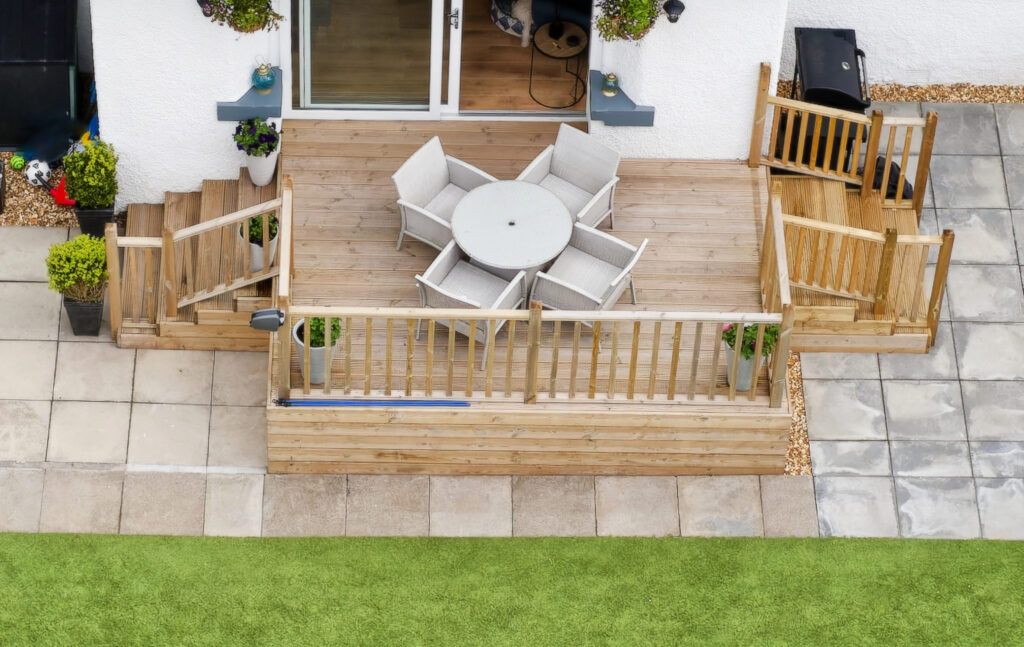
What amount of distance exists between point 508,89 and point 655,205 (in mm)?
1822

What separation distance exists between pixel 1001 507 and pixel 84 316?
7.86 m

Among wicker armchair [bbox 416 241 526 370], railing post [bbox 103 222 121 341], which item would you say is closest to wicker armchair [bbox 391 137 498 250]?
wicker armchair [bbox 416 241 526 370]

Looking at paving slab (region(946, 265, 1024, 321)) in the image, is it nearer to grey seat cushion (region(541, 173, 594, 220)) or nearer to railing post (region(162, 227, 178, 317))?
grey seat cushion (region(541, 173, 594, 220))

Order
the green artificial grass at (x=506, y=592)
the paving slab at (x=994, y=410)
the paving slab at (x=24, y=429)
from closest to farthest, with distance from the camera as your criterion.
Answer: the green artificial grass at (x=506, y=592) < the paving slab at (x=24, y=429) < the paving slab at (x=994, y=410)

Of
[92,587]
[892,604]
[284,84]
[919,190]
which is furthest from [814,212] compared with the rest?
[92,587]

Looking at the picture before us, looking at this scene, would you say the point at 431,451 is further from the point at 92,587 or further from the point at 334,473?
the point at 92,587

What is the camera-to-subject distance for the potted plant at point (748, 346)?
46.2 feet

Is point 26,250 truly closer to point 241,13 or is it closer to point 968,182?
point 241,13

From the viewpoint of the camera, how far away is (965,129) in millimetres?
17250

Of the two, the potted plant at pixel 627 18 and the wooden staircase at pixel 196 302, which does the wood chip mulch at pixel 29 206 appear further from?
the potted plant at pixel 627 18

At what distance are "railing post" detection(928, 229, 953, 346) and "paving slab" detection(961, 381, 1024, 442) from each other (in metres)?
0.56

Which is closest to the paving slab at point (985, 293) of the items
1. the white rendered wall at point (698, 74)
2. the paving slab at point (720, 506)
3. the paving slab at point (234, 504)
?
the white rendered wall at point (698, 74)

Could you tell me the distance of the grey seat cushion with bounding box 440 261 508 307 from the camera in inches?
579

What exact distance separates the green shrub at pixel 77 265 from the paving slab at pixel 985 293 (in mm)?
7485
